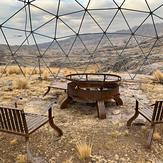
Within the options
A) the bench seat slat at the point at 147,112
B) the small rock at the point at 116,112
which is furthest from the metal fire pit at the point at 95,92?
the bench seat slat at the point at 147,112

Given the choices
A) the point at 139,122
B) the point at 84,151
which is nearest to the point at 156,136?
the point at 139,122

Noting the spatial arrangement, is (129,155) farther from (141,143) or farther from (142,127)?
(142,127)

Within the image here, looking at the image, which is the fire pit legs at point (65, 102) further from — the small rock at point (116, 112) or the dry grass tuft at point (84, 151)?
the dry grass tuft at point (84, 151)

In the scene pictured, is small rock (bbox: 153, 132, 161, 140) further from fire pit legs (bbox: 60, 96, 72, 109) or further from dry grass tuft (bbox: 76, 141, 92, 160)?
fire pit legs (bbox: 60, 96, 72, 109)

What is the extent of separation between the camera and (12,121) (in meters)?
5.73

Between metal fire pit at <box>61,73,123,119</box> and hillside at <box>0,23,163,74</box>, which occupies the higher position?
metal fire pit at <box>61,73,123,119</box>

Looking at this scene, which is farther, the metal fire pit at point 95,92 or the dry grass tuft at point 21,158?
the metal fire pit at point 95,92

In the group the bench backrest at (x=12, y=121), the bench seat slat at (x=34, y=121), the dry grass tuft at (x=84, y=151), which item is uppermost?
the bench backrest at (x=12, y=121)

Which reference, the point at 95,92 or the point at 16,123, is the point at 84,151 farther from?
the point at 95,92

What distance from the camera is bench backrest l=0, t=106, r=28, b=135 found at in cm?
554

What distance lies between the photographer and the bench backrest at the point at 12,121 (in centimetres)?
554

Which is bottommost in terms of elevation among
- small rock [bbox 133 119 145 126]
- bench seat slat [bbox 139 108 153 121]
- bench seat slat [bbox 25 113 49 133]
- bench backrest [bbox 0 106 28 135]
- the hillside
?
the hillside

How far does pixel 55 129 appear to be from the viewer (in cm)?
667

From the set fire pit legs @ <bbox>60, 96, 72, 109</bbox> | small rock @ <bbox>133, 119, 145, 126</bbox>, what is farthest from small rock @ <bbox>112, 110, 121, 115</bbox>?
fire pit legs @ <bbox>60, 96, 72, 109</bbox>
